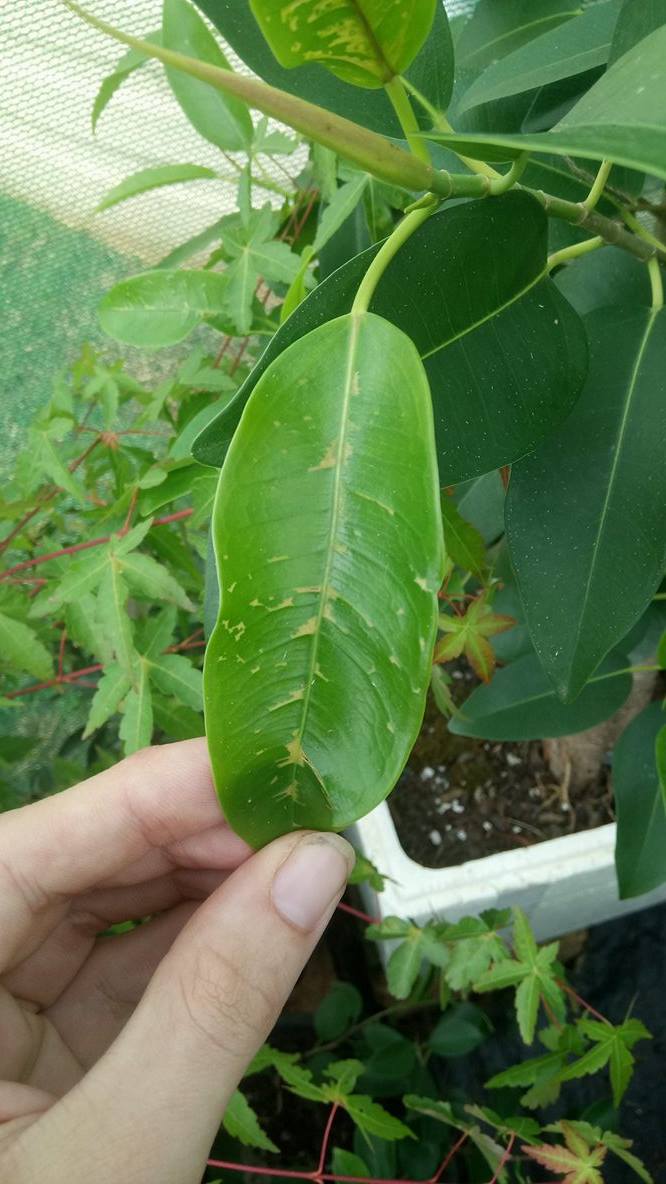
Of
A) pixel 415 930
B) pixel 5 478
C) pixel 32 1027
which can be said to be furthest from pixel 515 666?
pixel 5 478

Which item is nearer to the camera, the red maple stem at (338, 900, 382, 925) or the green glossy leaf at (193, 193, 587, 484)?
the green glossy leaf at (193, 193, 587, 484)

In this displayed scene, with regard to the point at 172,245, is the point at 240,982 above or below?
below

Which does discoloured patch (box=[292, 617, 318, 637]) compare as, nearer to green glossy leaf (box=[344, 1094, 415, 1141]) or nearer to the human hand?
the human hand

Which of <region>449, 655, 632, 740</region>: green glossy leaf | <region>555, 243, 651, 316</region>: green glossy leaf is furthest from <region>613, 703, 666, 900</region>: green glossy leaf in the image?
<region>555, 243, 651, 316</region>: green glossy leaf

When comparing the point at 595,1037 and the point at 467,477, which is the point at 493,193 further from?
the point at 595,1037

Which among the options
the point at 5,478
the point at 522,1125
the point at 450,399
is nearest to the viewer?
the point at 450,399

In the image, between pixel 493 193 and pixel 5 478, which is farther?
pixel 5 478
